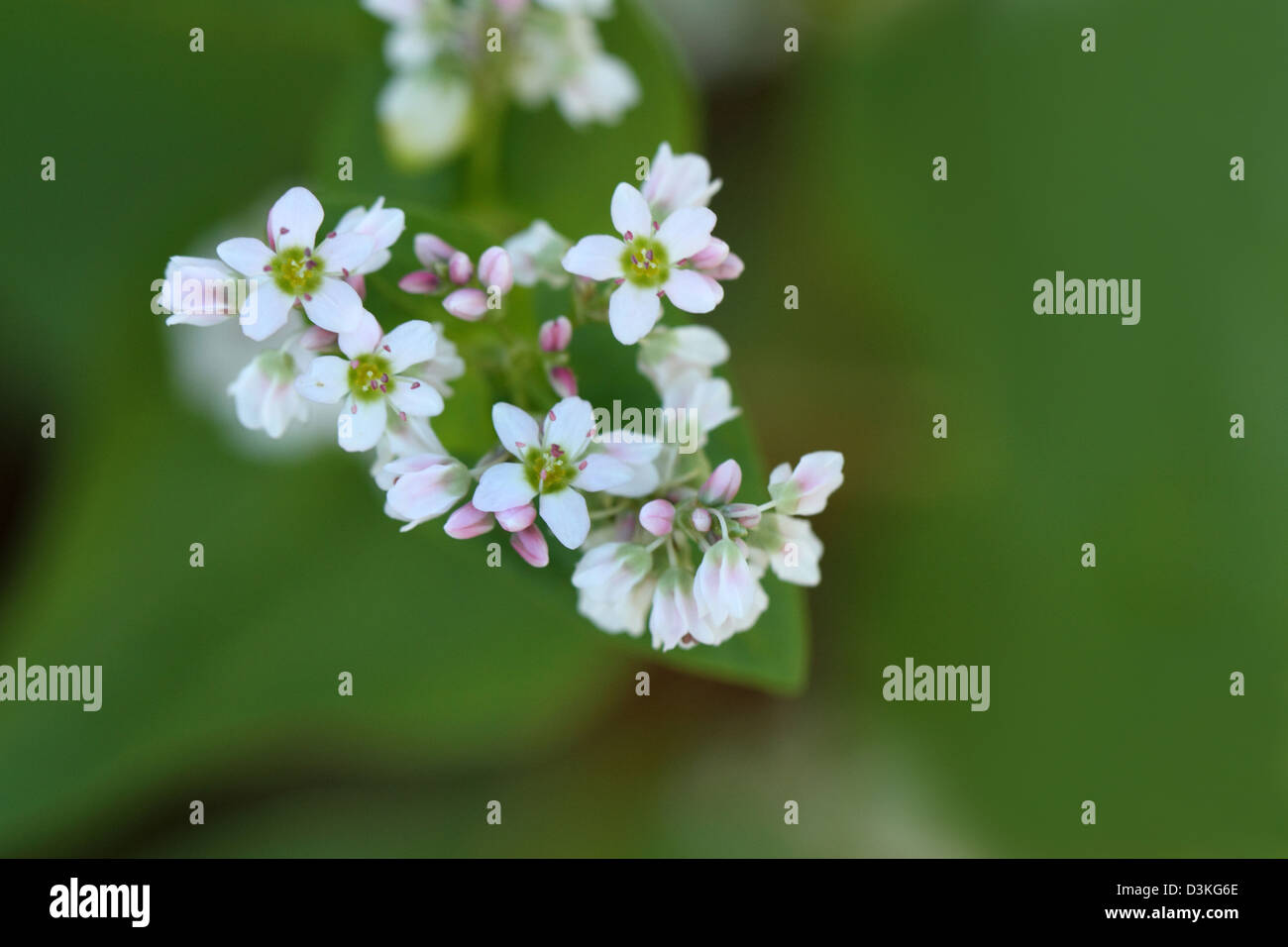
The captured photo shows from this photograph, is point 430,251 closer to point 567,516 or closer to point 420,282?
point 420,282

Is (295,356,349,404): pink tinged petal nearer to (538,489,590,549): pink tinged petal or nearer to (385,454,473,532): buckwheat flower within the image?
(385,454,473,532): buckwheat flower

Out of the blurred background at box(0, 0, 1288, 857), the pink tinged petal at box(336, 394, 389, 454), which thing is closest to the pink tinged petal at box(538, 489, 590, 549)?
→ the pink tinged petal at box(336, 394, 389, 454)

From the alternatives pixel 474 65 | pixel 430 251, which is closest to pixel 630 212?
pixel 430 251

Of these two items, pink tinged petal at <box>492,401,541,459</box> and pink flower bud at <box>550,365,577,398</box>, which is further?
pink flower bud at <box>550,365,577,398</box>

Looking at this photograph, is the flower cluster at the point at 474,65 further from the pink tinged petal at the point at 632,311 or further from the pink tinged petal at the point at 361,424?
the pink tinged petal at the point at 361,424

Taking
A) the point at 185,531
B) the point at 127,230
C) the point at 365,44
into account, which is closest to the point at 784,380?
the point at 365,44
